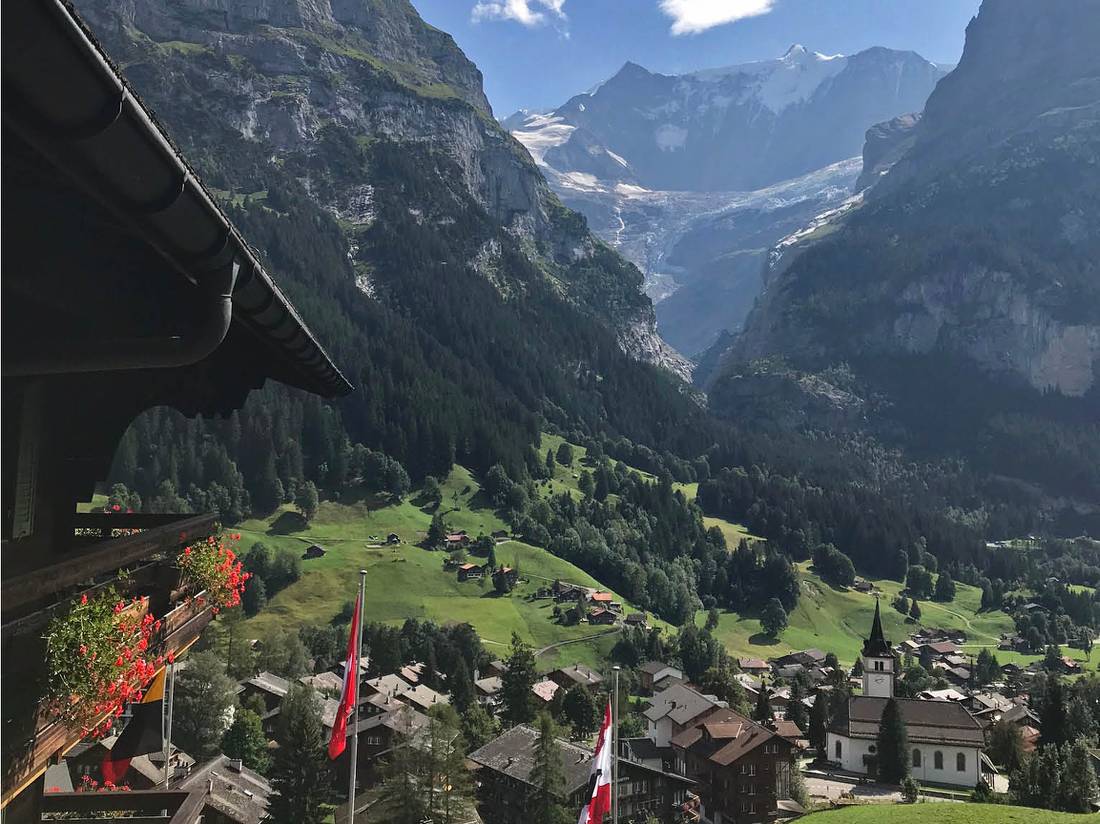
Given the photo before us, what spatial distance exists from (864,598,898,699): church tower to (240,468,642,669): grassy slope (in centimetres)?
4258

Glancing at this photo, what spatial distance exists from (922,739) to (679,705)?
2594 centimetres

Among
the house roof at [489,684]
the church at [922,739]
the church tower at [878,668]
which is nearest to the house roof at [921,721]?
the church at [922,739]

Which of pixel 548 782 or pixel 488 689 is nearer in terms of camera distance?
pixel 548 782

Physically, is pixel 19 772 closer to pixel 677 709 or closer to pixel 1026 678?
pixel 677 709

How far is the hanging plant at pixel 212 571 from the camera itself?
33.5 ft

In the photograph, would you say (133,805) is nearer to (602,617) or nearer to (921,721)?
(921,721)

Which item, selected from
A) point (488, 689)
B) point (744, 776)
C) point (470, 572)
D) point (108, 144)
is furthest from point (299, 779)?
point (470, 572)

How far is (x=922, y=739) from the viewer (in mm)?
89500

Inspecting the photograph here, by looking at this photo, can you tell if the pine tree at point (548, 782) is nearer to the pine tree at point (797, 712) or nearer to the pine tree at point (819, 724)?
the pine tree at point (819, 724)

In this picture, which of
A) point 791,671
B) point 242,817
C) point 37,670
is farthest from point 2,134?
point 791,671

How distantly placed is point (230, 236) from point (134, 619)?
4.41m

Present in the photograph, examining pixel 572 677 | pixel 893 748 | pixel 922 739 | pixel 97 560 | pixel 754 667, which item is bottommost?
pixel 754 667

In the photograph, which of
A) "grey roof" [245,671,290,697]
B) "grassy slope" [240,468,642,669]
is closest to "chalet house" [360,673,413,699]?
"grey roof" [245,671,290,697]

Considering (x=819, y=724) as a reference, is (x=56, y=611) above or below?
above
